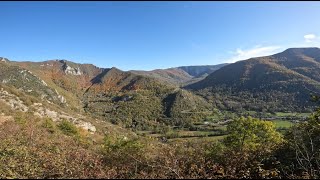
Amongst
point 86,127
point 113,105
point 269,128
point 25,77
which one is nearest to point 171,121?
point 113,105

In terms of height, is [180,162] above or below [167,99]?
above

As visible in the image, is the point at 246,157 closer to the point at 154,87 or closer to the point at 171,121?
the point at 171,121

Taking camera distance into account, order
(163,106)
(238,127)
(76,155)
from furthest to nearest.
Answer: (163,106)
(238,127)
(76,155)

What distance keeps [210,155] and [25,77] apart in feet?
389

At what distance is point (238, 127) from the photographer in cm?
2547

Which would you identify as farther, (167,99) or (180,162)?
(167,99)

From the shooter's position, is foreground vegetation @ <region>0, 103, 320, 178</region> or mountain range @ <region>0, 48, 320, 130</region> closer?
foreground vegetation @ <region>0, 103, 320, 178</region>

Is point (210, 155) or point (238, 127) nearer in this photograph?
point (210, 155)

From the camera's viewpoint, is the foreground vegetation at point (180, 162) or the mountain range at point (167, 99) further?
the mountain range at point (167, 99)

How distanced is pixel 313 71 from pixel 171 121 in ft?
345

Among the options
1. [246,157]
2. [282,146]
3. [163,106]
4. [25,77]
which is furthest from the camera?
[163,106]

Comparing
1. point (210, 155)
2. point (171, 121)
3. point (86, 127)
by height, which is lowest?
point (171, 121)

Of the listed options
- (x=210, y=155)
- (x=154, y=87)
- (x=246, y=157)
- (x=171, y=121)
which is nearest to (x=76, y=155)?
(x=210, y=155)

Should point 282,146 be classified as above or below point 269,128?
above
